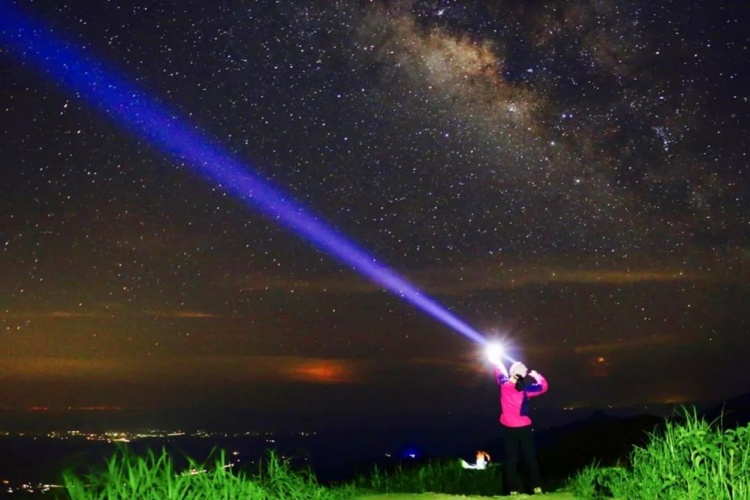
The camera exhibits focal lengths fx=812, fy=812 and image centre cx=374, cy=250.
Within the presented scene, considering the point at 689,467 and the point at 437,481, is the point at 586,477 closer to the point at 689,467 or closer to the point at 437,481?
the point at 689,467

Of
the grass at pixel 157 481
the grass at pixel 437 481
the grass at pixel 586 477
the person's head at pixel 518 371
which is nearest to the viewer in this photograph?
the grass at pixel 157 481

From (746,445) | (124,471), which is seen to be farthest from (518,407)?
(124,471)

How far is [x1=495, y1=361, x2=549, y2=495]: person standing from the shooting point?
10.2 meters

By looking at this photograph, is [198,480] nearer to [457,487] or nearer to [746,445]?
[746,445]

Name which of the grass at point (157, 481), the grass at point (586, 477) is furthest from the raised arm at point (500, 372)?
the grass at point (157, 481)

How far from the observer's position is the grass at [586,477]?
6273 millimetres

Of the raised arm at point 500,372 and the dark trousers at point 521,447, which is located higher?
the raised arm at point 500,372

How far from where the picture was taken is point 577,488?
Answer: 968 centimetres

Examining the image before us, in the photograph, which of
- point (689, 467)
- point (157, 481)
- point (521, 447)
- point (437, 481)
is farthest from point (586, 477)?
point (157, 481)

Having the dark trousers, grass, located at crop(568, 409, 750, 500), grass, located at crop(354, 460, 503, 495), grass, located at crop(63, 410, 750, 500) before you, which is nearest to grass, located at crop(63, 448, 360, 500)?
grass, located at crop(63, 410, 750, 500)

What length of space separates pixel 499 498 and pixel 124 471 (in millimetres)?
4430

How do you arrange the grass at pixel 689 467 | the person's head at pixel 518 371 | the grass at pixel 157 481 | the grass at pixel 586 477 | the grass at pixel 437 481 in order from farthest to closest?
the grass at pixel 437 481 < the person's head at pixel 518 371 < the grass at pixel 689 467 < the grass at pixel 586 477 < the grass at pixel 157 481

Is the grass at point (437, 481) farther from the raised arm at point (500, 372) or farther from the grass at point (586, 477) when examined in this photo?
the raised arm at point (500, 372)

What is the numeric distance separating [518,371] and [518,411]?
0.58 metres
